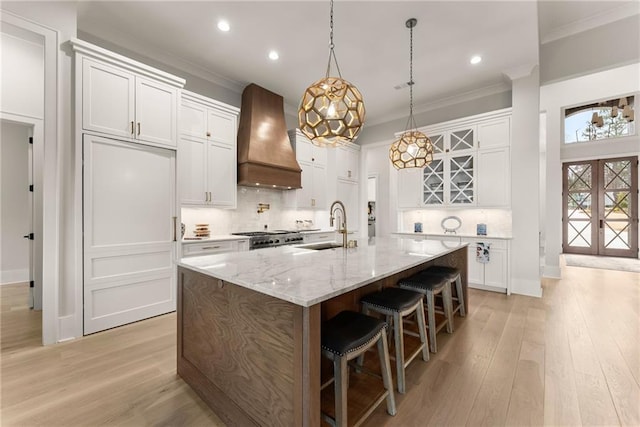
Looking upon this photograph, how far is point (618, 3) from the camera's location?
9.92ft

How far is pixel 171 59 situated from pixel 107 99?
4.13 ft

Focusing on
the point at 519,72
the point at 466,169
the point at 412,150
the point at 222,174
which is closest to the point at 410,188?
the point at 466,169

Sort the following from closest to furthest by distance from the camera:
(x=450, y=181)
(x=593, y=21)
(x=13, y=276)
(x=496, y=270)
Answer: (x=593, y=21) → (x=496, y=270) → (x=13, y=276) → (x=450, y=181)

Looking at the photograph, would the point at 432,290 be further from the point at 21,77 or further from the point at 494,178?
the point at 21,77

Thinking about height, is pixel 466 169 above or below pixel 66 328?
above

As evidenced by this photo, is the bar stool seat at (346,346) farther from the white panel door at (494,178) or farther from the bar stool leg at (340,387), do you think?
the white panel door at (494,178)

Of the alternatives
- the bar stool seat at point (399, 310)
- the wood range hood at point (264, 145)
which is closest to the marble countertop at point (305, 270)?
the bar stool seat at point (399, 310)

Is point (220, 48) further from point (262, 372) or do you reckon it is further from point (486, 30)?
point (262, 372)

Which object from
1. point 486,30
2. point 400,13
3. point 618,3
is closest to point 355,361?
point 400,13

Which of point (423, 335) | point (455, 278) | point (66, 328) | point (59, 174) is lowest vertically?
point (66, 328)

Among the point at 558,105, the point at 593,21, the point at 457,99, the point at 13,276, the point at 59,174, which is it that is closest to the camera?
the point at 59,174

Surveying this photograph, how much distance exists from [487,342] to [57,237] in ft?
13.1

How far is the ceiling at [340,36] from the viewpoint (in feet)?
9.06

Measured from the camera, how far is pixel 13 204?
4508mm
